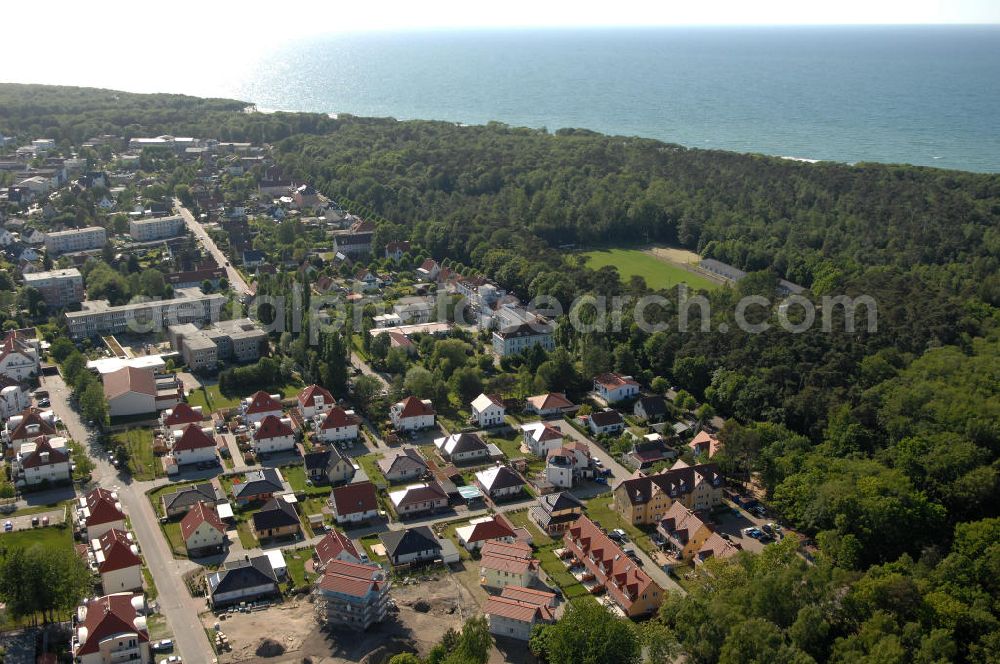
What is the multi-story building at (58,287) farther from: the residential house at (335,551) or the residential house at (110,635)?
the residential house at (110,635)

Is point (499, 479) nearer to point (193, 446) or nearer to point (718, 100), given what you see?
point (193, 446)

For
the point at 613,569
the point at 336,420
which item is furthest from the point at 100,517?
the point at 613,569

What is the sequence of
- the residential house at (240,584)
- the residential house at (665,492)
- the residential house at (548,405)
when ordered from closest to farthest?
the residential house at (240,584)
the residential house at (665,492)
the residential house at (548,405)

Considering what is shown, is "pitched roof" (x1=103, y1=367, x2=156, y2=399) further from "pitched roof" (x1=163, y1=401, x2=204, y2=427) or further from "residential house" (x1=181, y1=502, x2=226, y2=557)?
"residential house" (x1=181, y1=502, x2=226, y2=557)

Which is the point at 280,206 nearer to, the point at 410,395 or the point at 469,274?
the point at 469,274

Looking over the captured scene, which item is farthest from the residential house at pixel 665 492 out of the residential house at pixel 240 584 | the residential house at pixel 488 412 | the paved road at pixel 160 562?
the paved road at pixel 160 562

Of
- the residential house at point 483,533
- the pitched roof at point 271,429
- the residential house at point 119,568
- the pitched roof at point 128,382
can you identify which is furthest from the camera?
the pitched roof at point 128,382
